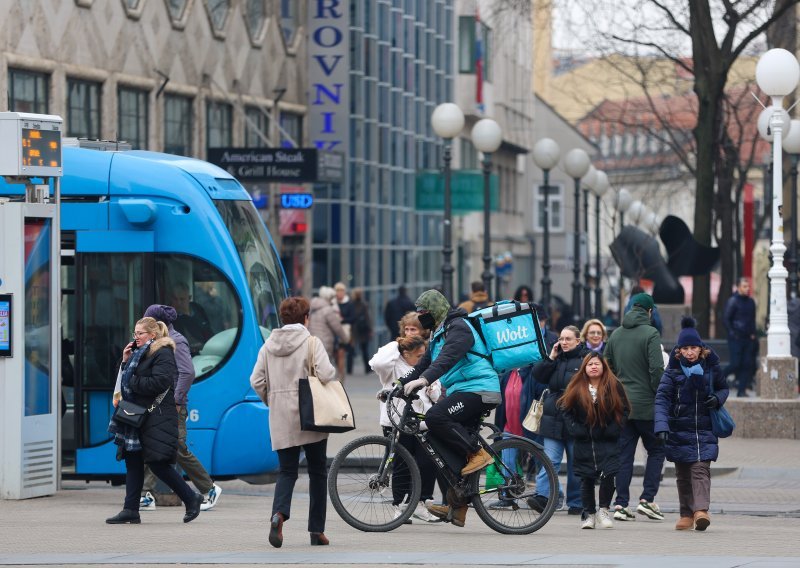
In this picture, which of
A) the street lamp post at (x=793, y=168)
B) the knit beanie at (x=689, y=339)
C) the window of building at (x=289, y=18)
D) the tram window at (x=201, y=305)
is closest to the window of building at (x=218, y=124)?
the window of building at (x=289, y=18)

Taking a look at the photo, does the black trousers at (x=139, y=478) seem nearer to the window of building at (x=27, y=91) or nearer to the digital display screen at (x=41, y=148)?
the digital display screen at (x=41, y=148)

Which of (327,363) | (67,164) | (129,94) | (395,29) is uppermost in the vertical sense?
(395,29)

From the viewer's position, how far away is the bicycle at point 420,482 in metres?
12.7

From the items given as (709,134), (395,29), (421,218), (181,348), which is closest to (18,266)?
(181,348)

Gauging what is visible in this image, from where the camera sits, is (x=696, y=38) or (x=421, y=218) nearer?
(x=696, y=38)

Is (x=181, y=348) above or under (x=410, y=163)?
under

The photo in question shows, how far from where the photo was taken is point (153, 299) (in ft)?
53.8

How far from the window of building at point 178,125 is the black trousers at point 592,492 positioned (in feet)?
70.4

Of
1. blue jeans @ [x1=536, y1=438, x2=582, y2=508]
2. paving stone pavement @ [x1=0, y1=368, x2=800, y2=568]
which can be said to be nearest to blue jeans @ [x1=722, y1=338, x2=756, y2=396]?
paving stone pavement @ [x1=0, y1=368, x2=800, y2=568]

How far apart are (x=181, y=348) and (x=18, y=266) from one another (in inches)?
62.6

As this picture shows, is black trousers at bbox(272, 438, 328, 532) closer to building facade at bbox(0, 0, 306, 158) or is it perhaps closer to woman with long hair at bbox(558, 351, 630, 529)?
woman with long hair at bbox(558, 351, 630, 529)

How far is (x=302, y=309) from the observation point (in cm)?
1200

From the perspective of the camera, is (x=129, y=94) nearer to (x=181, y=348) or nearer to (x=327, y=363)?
(x=181, y=348)

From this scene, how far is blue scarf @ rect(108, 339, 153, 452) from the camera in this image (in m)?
13.2
